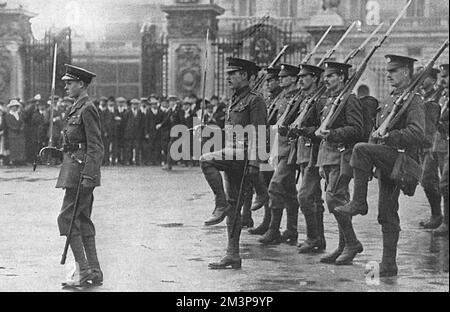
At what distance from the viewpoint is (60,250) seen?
10.1 m

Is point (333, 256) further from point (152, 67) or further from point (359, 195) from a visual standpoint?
point (152, 67)

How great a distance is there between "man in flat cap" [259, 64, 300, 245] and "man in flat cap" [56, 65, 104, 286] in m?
2.81

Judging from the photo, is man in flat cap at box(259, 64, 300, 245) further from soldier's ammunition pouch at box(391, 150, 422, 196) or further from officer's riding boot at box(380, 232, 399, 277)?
soldier's ammunition pouch at box(391, 150, 422, 196)

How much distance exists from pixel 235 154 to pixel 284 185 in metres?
1.44

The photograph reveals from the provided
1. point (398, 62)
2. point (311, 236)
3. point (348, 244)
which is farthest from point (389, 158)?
point (311, 236)

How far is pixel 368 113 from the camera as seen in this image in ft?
31.6

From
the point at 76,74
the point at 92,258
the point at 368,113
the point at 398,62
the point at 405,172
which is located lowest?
the point at 92,258

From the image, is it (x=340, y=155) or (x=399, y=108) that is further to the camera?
(x=340, y=155)

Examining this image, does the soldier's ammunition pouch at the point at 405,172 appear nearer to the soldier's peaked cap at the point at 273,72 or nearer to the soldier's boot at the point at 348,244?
the soldier's boot at the point at 348,244

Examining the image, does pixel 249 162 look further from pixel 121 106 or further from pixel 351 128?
pixel 121 106

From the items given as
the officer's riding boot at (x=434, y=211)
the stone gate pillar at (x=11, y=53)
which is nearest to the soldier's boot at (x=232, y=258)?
the officer's riding boot at (x=434, y=211)

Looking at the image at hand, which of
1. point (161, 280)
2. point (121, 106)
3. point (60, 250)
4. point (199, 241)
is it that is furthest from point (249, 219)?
point (121, 106)

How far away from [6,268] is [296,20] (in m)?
38.0
